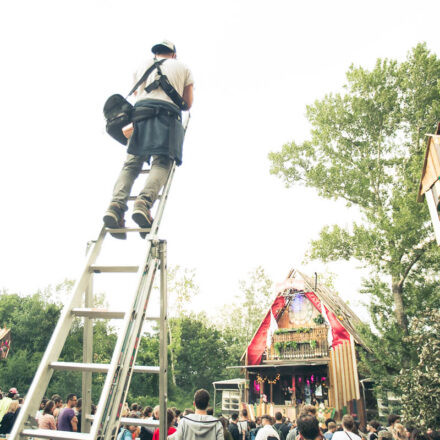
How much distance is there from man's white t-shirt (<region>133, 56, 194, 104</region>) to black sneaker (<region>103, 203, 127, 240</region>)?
3.90 ft

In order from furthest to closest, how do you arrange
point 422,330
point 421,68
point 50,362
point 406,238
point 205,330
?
1. point 205,330
2. point 421,68
3. point 406,238
4. point 422,330
5. point 50,362

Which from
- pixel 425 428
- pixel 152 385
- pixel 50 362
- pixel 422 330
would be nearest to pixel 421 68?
pixel 422 330

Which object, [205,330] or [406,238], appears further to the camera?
[205,330]

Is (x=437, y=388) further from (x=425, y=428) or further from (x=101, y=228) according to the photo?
(x=101, y=228)

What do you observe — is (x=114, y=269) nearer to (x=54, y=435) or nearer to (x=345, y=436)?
(x=54, y=435)

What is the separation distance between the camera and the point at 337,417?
677 inches

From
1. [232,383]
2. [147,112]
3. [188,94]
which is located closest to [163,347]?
[147,112]

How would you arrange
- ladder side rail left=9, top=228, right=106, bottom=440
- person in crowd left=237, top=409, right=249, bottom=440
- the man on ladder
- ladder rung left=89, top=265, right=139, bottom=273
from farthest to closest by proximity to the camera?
person in crowd left=237, top=409, right=249, bottom=440 < the man on ladder < ladder rung left=89, top=265, right=139, bottom=273 < ladder side rail left=9, top=228, right=106, bottom=440

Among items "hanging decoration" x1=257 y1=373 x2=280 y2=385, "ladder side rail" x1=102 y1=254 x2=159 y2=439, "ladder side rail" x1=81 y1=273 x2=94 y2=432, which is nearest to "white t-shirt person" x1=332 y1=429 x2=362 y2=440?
"ladder side rail" x1=81 y1=273 x2=94 y2=432

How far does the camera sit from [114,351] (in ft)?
6.54

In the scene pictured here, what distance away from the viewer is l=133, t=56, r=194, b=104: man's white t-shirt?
3498mm

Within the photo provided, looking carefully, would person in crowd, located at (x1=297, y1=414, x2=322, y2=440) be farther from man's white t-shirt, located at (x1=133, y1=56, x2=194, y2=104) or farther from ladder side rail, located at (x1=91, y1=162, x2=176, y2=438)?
man's white t-shirt, located at (x1=133, y1=56, x2=194, y2=104)

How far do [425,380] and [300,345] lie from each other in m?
9.19

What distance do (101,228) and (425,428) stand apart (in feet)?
40.4
